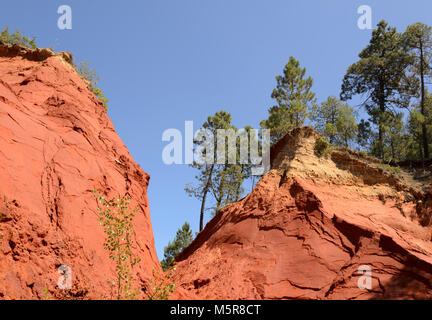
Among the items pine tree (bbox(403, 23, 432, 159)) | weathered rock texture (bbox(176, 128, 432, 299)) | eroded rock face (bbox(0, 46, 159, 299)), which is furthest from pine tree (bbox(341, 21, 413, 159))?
eroded rock face (bbox(0, 46, 159, 299))

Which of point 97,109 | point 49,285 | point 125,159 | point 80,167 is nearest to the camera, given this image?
point 49,285

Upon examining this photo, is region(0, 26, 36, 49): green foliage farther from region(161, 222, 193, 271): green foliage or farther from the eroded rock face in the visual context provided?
region(161, 222, 193, 271): green foliage

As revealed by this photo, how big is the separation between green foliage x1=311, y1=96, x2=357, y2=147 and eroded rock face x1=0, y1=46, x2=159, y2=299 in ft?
47.9

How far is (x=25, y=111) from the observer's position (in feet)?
46.3

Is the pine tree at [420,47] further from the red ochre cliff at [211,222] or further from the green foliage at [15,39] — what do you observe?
the green foliage at [15,39]

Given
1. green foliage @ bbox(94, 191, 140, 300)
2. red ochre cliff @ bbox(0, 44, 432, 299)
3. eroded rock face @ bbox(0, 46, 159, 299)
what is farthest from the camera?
red ochre cliff @ bbox(0, 44, 432, 299)

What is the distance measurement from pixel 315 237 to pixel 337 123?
46.4 feet

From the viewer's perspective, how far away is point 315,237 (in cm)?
1548

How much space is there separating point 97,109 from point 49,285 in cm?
996

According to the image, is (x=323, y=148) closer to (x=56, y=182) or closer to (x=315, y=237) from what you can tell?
(x=315, y=237)

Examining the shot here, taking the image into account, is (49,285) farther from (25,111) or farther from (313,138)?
(313,138)

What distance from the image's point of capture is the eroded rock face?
33.2ft

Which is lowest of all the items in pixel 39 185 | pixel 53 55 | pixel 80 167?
pixel 39 185
